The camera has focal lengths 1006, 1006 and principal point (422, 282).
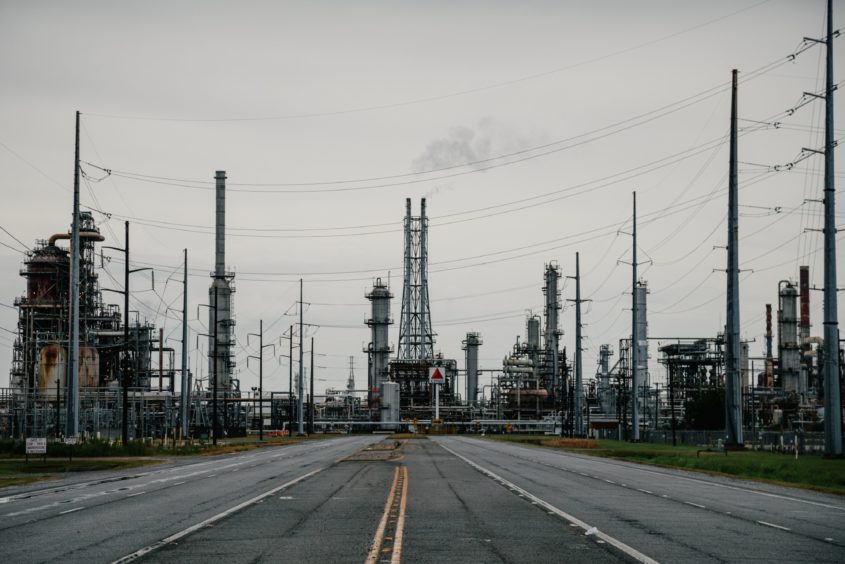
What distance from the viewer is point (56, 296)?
11194 centimetres

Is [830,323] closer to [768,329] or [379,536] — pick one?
[379,536]

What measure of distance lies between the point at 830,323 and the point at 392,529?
3037cm

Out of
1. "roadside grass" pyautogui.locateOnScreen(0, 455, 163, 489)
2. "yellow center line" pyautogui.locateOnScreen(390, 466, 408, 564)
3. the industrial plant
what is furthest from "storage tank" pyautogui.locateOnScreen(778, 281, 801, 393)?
"yellow center line" pyautogui.locateOnScreen(390, 466, 408, 564)

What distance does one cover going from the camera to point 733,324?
49156mm

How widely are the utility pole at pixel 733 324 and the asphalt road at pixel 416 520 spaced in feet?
45.2

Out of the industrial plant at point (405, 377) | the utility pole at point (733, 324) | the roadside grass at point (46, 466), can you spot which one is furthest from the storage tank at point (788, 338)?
the roadside grass at point (46, 466)

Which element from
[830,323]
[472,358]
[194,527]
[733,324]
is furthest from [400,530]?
[472,358]

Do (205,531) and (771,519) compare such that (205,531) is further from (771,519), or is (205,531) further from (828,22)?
(828,22)

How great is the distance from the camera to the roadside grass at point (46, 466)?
37.7 metres

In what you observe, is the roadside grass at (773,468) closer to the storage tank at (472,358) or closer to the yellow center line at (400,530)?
the yellow center line at (400,530)

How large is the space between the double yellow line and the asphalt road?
4 centimetres

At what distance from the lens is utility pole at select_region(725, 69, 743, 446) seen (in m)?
49.4

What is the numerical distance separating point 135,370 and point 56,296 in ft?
39.2

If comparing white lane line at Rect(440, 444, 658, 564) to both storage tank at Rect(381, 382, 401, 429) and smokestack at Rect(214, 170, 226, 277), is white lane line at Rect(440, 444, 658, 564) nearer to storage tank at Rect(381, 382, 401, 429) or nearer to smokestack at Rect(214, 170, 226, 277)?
smokestack at Rect(214, 170, 226, 277)
